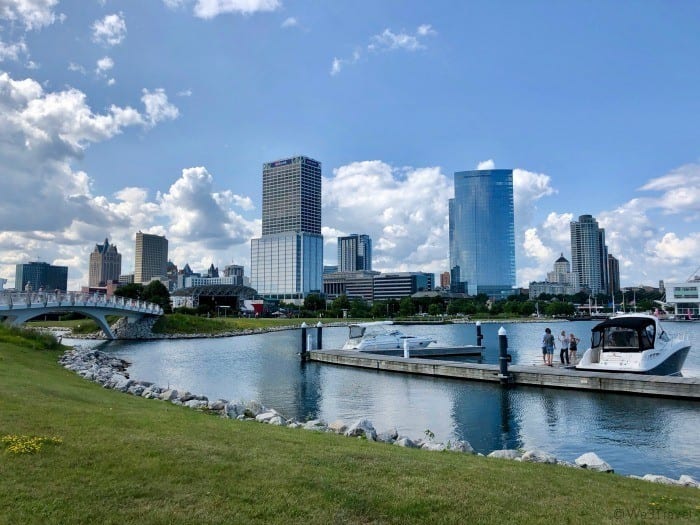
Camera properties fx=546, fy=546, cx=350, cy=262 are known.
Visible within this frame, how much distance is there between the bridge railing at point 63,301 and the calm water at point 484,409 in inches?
585

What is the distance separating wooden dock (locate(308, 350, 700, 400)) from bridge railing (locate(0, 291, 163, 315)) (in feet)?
107

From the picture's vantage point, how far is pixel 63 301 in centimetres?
6150

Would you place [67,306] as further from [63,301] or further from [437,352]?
[437,352]

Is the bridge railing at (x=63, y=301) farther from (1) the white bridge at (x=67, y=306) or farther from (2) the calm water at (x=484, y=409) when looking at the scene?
(2) the calm water at (x=484, y=409)

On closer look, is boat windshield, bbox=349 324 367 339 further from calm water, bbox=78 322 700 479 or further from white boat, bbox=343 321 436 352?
calm water, bbox=78 322 700 479

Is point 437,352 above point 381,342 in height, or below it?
below

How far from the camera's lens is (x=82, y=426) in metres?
11.0

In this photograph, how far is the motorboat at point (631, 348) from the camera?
31.6 metres

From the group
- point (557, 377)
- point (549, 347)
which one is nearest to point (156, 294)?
point (549, 347)

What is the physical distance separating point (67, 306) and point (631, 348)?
57585mm

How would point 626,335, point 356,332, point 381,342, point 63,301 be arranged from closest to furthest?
1. point 626,335
2. point 381,342
3. point 356,332
4. point 63,301

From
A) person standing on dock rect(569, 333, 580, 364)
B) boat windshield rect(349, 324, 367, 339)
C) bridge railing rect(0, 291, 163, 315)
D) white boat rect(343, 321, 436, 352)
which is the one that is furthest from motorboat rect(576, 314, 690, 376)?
bridge railing rect(0, 291, 163, 315)

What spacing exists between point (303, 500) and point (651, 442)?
16409mm

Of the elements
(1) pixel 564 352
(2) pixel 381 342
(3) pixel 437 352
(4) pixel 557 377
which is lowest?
(3) pixel 437 352
